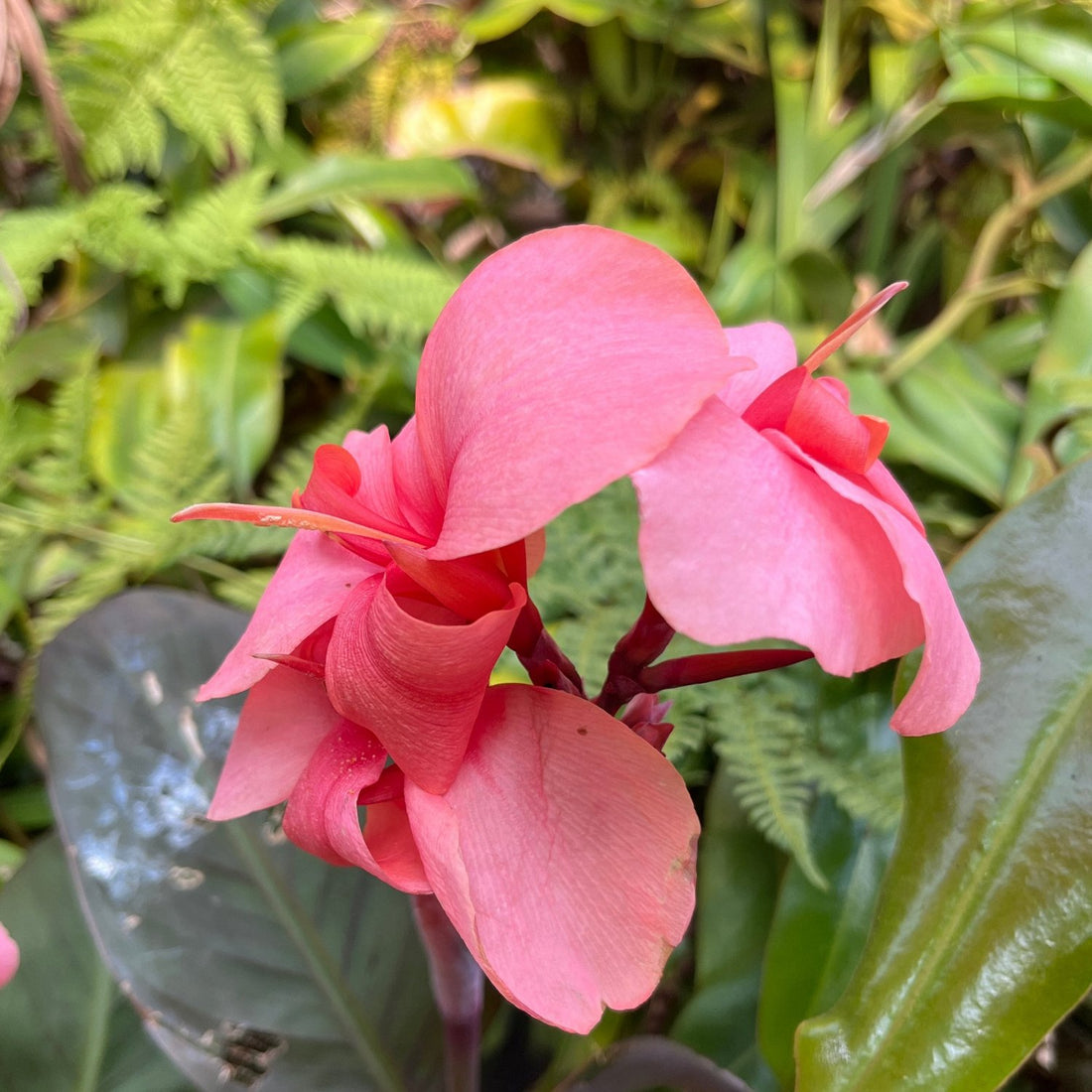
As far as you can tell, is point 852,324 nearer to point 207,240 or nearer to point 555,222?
point 207,240

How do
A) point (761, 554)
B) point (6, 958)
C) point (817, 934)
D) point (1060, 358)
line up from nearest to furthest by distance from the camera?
1. point (761, 554)
2. point (6, 958)
3. point (817, 934)
4. point (1060, 358)

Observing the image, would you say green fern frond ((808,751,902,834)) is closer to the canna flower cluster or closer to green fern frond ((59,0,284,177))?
the canna flower cluster

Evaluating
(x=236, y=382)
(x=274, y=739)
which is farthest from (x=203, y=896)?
(x=236, y=382)

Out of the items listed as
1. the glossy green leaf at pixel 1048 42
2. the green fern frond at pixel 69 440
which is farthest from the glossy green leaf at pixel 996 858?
the green fern frond at pixel 69 440

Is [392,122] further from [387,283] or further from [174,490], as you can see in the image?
[174,490]

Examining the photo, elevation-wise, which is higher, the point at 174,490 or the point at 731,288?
the point at 731,288

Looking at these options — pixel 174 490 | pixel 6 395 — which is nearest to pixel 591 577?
pixel 174 490
